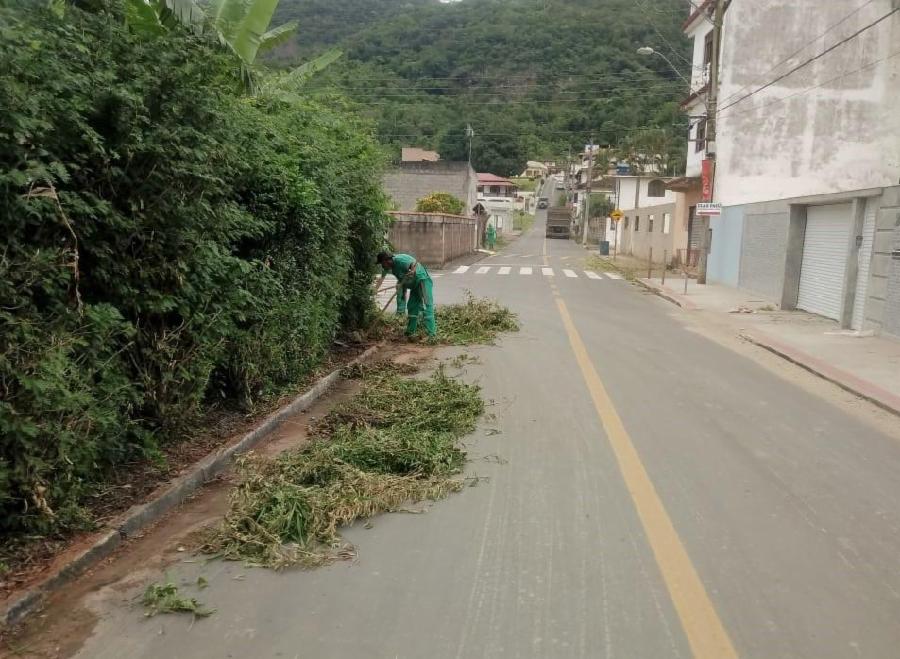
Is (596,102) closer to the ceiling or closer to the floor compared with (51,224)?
closer to the ceiling

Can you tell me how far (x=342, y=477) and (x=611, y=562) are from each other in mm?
1953

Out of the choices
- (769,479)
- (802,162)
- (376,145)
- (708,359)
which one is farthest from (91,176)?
(802,162)

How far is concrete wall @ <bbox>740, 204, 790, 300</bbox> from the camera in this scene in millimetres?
18911

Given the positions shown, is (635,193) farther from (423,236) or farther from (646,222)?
(423,236)

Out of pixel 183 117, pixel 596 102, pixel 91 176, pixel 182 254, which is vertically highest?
pixel 596 102

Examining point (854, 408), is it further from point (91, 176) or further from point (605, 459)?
point (91, 176)

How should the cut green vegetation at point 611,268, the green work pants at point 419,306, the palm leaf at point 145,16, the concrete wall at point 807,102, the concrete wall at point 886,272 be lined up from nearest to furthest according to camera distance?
the palm leaf at point 145,16 → the green work pants at point 419,306 → the concrete wall at point 886,272 → the concrete wall at point 807,102 → the cut green vegetation at point 611,268

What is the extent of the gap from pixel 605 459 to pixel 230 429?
317cm

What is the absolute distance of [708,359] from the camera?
11.0m

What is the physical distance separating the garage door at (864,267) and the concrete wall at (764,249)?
12.8 ft

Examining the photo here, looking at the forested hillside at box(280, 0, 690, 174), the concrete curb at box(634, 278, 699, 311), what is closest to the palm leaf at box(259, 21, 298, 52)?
the concrete curb at box(634, 278, 699, 311)

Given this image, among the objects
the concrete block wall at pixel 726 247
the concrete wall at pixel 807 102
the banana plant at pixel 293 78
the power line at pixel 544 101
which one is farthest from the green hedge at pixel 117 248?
the power line at pixel 544 101

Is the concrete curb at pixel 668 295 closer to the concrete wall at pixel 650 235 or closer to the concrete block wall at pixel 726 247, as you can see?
the concrete block wall at pixel 726 247

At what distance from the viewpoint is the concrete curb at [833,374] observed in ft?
27.9
